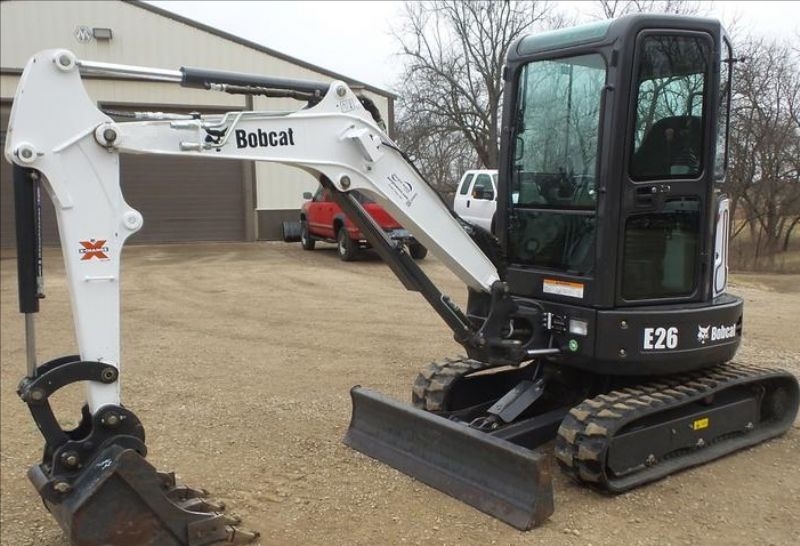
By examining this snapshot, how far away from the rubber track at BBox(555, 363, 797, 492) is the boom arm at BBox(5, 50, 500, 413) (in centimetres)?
193

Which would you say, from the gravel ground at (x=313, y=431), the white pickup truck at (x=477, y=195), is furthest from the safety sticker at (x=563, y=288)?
the white pickup truck at (x=477, y=195)

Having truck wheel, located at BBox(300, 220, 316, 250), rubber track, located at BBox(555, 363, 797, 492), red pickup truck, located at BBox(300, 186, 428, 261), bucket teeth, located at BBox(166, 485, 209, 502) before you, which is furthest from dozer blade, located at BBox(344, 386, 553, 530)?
truck wheel, located at BBox(300, 220, 316, 250)

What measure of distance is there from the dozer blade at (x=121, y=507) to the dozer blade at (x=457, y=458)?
159 centimetres

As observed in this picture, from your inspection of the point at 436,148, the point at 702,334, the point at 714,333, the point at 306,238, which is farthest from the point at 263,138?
the point at 436,148

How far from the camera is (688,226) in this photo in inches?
183

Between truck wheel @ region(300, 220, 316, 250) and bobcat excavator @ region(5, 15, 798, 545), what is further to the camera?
truck wheel @ region(300, 220, 316, 250)

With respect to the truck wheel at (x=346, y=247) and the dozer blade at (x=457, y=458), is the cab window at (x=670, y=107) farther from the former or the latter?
the truck wheel at (x=346, y=247)

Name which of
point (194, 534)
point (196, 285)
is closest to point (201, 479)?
point (194, 534)

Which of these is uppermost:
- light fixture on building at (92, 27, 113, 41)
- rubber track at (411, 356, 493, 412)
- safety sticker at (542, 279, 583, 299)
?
light fixture on building at (92, 27, 113, 41)

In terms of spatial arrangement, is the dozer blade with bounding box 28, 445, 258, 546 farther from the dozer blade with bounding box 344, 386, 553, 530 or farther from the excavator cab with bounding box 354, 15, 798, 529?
the excavator cab with bounding box 354, 15, 798, 529

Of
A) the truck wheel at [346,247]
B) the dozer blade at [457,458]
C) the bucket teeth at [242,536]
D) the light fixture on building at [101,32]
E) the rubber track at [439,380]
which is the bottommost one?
the bucket teeth at [242,536]

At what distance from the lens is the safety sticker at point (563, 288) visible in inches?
181

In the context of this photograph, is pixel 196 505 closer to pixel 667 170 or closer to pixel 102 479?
pixel 102 479

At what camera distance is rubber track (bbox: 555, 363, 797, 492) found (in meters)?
4.31
